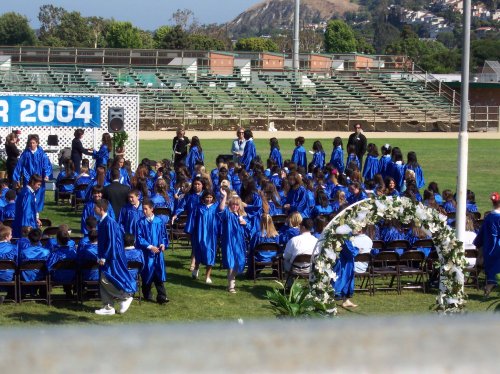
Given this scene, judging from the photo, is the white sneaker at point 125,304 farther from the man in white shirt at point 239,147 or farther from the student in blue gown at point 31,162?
the man in white shirt at point 239,147

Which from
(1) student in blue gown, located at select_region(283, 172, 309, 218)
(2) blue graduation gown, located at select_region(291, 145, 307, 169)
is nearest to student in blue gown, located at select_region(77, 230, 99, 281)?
(1) student in blue gown, located at select_region(283, 172, 309, 218)

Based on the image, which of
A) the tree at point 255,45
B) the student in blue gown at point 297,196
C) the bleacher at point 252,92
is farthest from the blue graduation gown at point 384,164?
the tree at point 255,45

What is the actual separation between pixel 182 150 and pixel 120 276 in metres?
12.9

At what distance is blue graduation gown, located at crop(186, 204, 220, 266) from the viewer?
40.5 feet

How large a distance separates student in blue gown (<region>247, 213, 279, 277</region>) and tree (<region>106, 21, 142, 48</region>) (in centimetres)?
9305

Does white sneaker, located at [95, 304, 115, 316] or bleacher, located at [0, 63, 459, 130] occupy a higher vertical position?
bleacher, located at [0, 63, 459, 130]

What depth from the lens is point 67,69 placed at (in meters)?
56.0

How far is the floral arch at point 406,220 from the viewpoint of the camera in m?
9.61

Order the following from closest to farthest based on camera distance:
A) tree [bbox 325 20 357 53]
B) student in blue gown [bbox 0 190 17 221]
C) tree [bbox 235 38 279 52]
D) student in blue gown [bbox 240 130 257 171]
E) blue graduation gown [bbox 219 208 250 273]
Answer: blue graduation gown [bbox 219 208 250 273] < student in blue gown [bbox 0 190 17 221] < student in blue gown [bbox 240 130 257 171] < tree [bbox 235 38 279 52] < tree [bbox 325 20 357 53]

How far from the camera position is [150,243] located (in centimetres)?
1105

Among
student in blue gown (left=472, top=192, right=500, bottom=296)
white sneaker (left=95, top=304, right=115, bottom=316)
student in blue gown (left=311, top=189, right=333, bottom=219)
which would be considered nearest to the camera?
white sneaker (left=95, top=304, right=115, bottom=316)

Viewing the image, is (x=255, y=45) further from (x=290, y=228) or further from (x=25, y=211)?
(x=290, y=228)

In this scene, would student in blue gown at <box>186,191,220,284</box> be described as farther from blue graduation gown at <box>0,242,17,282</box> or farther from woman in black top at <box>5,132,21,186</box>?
woman in black top at <box>5,132,21,186</box>

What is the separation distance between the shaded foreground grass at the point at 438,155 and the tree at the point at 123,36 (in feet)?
205
